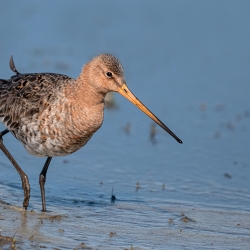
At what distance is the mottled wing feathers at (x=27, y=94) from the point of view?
7832 millimetres

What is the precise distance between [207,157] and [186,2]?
23.9 ft

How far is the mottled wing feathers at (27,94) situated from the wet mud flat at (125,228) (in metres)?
0.96

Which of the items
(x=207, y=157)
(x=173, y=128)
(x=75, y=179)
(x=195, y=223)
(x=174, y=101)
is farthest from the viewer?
(x=174, y=101)

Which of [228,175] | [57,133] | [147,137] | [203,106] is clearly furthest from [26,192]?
[203,106]

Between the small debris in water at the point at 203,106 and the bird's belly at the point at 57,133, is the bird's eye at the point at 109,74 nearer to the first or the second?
the bird's belly at the point at 57,133

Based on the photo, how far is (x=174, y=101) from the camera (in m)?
12.1

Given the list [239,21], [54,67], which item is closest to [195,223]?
[54,67]

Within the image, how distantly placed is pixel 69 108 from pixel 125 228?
1324 mm

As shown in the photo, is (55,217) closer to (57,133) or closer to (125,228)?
(125,228)

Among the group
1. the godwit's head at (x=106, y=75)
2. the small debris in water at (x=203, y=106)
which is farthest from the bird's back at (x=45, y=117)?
the small debris in water at (x=203, y=106)

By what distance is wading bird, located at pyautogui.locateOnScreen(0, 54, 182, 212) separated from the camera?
301 inches

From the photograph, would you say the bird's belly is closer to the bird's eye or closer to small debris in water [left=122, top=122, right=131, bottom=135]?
the bird's eye

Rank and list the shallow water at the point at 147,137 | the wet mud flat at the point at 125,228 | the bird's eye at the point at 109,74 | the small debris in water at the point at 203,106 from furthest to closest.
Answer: the small debris in water at the point at 203,106, the bird's eye at the point at 109,74, the shallow water at the point at 147,137, the wet mud flat at the point at 125,228

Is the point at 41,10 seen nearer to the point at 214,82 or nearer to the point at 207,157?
the point at 214,82
